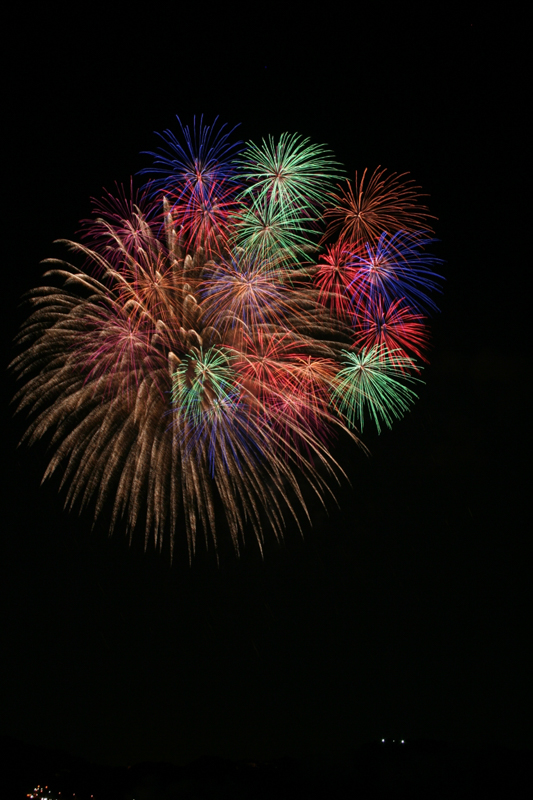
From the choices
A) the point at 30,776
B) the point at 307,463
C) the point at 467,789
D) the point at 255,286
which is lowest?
the point at 30,776

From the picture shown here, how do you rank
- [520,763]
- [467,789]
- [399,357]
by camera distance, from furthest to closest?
[520,763] → [467,789] → [399,357]

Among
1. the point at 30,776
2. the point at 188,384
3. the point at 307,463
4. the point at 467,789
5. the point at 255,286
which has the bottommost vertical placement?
the point at 30,776

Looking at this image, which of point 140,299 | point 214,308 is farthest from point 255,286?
point 140,299

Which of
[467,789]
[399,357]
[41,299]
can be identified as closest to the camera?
[399,357]

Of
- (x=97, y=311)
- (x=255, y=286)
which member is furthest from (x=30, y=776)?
(x=255, y=286)

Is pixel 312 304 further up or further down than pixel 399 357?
further up

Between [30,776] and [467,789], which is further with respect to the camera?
[30,776]

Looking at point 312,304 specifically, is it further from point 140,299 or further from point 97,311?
point 97,311

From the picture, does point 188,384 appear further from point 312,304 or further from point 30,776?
point 30,776

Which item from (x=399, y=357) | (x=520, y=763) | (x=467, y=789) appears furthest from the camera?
(x=520, y=763)
